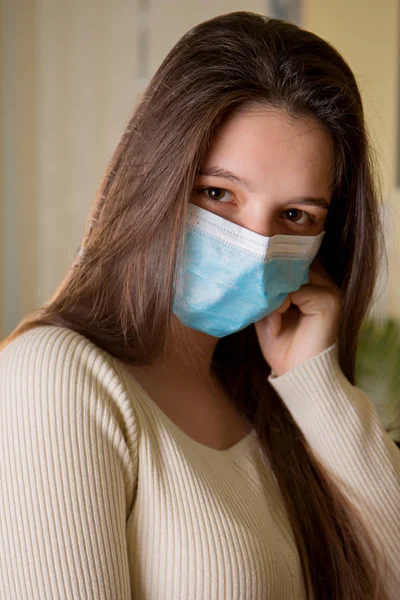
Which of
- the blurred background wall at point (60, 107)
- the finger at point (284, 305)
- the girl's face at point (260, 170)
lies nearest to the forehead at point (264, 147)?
the girl's face at point (260, 170)

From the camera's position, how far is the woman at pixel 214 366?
3.04 feet

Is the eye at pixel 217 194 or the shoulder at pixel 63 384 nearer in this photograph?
the shoulder at pixel 63 384

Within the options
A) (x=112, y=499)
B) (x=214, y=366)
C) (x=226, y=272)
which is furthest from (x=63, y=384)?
(x=214, y=366)

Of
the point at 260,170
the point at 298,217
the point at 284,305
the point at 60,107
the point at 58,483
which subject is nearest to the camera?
the point at 58,483

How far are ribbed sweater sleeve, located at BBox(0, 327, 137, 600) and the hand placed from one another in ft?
1.60

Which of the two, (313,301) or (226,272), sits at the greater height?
(226,272)

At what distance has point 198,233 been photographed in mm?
1144

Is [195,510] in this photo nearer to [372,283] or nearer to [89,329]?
[89,329]

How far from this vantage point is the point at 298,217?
124cm

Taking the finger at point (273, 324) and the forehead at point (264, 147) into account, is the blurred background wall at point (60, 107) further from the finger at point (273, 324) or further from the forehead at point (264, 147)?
the forehead at point (264, 147)

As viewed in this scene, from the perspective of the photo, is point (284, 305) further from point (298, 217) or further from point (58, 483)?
point (58, 483)

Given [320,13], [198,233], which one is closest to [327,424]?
[198,233]

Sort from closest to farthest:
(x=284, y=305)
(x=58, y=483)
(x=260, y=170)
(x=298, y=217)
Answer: (x=58, y=483) → (x=260, y=170) → (x=298, y=217) → (x=284, y=305)

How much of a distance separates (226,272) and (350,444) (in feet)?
1.37
